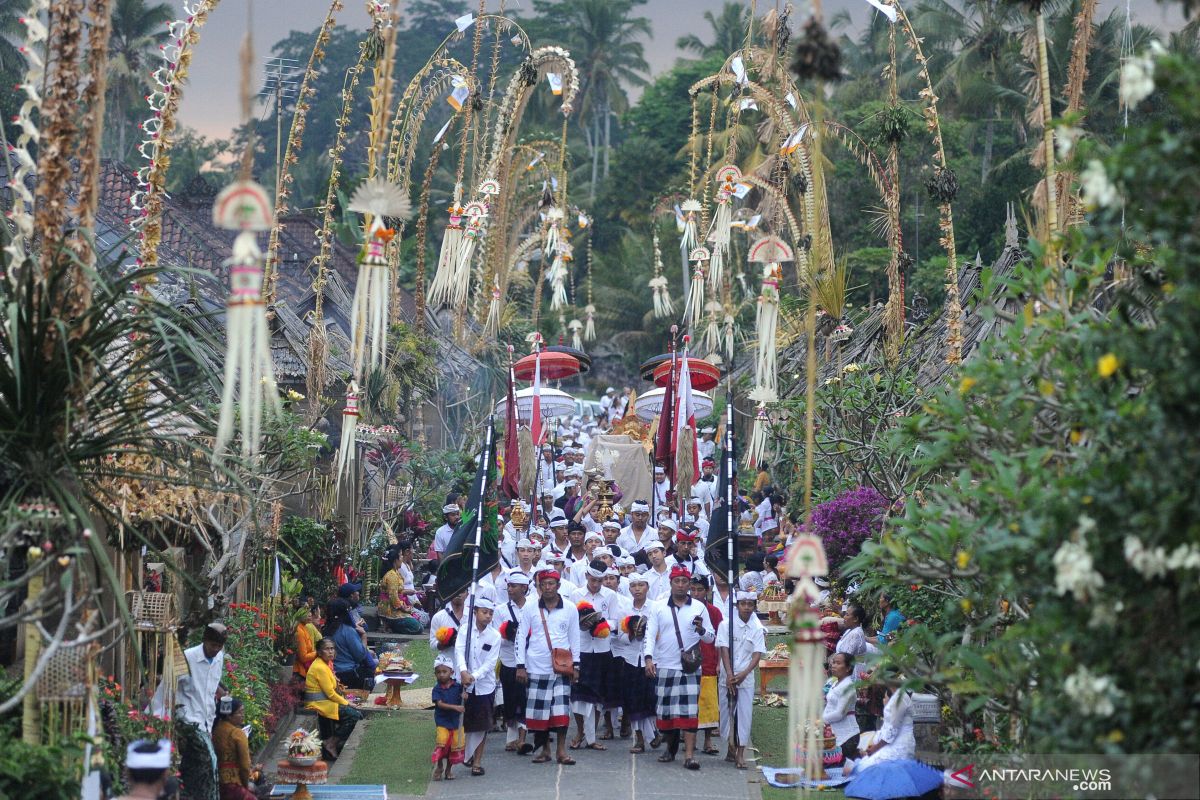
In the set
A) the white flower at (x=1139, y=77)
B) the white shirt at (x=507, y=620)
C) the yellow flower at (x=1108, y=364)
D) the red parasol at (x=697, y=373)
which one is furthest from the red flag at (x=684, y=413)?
the white flower at (x=1139, y=77)

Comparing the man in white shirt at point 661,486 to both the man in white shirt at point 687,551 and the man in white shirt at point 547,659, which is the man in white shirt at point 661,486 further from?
the man in white shirt at point 547,659

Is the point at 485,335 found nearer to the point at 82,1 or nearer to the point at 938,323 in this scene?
the point at 938,323

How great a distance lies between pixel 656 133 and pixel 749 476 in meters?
26.0

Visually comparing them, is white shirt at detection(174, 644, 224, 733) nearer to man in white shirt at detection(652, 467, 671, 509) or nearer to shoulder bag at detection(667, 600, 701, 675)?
shoulder bag at detection(667, 600, 701, 675)

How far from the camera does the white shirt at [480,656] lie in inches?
472

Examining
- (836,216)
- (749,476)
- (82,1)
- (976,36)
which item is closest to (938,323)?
(749,476)

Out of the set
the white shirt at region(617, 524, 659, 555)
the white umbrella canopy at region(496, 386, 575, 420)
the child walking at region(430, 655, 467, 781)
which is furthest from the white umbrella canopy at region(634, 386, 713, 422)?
the child walking at region(430, 655, 467, 781)

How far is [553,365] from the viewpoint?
21.8m

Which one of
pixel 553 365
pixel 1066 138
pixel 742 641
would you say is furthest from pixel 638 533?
pixel 1066 138

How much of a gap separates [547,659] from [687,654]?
1.19 metres

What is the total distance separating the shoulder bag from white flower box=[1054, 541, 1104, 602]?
663cm

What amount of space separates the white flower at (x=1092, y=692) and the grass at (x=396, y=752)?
22.1 ft

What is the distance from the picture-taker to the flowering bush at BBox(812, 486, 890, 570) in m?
15.4

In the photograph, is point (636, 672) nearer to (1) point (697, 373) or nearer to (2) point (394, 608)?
(2) point (394, 608)
